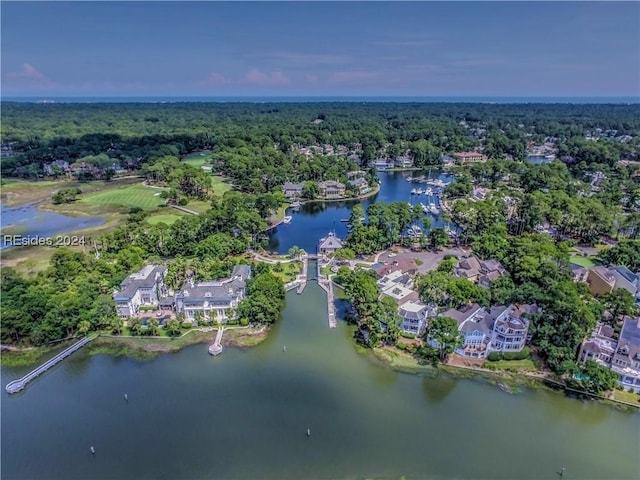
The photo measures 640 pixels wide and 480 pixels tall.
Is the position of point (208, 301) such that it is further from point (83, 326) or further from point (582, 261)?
point (582, 261)

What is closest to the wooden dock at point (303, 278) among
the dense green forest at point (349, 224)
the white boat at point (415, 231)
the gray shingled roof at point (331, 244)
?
the gray shingled roof at point (331, 244)

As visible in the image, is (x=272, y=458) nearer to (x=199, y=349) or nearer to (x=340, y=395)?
(x=340, y=395)

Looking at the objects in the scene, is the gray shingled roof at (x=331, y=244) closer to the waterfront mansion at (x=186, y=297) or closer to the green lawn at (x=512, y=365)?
the waterfront mansion at (x=186, y=297)

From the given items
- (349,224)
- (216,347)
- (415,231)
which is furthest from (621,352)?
(349,224)

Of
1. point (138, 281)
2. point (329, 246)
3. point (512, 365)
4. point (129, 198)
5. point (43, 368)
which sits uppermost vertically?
point (138, 281)

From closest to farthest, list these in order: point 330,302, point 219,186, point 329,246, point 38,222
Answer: point 330,302, point 329,246, point 38,222, point 219,186

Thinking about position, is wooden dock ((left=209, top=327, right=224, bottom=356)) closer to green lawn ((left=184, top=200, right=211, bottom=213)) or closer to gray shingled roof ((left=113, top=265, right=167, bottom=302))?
gray shingled roof ((left=113, top=265, right=167, bottom=302))

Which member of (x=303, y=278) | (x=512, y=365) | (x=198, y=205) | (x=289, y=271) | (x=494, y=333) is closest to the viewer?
(x=512, y=365)
